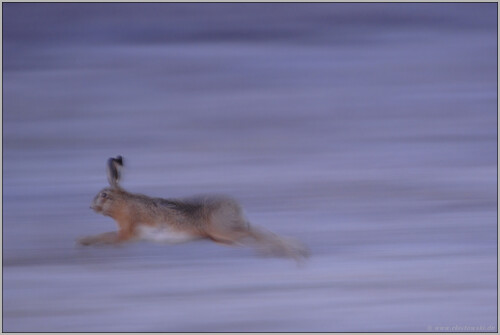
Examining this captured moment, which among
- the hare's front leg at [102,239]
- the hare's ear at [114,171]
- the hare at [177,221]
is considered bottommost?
the hare's front leg at [102,239]

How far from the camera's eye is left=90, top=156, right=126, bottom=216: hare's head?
3133 millimetres

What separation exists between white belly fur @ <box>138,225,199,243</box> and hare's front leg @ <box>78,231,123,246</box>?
0.10 m

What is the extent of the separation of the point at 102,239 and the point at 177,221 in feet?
1.01

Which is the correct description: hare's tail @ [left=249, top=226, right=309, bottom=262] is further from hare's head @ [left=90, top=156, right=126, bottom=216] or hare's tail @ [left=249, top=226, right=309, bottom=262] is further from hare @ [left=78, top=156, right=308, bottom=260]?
hare's head @ [left=90, top=156, right=126, bottom=216]

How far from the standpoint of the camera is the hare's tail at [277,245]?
314cm

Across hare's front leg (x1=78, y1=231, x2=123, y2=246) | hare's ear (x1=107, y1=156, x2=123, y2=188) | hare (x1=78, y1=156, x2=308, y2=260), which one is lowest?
hare's front leg (x1=78, y1=231, x2=123, y2=246)

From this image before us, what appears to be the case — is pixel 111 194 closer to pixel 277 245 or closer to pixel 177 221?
pixel 177 221

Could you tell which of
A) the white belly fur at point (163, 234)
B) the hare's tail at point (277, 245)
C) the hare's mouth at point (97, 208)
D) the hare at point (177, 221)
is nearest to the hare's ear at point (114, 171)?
the hare at point (177, 221)

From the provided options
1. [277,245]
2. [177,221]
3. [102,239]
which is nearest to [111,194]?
[102,239]

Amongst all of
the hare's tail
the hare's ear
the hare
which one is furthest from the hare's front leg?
the hare's tail

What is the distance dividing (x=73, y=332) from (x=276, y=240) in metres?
0.85

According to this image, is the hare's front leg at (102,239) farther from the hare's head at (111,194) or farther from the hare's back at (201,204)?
the hare's back at (201,204)

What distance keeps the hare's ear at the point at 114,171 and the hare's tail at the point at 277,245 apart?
22.0 inches

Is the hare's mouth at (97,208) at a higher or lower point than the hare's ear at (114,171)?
lower
